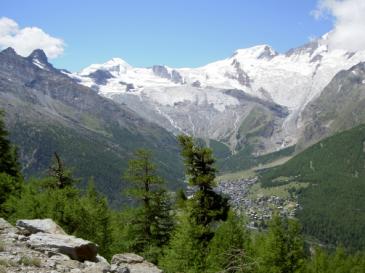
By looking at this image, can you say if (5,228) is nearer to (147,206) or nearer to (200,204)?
(147,206)

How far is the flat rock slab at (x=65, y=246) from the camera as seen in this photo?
2708 centimetres

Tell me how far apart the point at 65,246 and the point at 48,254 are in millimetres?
1208

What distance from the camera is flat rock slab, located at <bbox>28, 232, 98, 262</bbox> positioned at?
2708cm

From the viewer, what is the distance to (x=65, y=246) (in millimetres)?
27234

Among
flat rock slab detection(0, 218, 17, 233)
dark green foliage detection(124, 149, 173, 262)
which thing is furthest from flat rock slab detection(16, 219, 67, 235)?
dark green foliage detection(124, 149, 173, 262)

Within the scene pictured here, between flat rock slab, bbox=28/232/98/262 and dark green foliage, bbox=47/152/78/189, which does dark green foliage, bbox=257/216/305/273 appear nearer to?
dark green foliage, bbox=47/152/78/189

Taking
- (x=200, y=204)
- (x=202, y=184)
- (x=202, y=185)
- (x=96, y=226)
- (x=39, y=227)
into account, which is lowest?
(x=96, y=226)

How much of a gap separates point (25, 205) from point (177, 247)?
16.7 metres

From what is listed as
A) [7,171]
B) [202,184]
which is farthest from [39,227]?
[7,171]

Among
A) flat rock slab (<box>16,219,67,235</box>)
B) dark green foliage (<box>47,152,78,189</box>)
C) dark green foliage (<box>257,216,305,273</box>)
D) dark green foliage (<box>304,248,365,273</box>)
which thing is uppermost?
dark green foliage (<box>47,152,78,189</box>)

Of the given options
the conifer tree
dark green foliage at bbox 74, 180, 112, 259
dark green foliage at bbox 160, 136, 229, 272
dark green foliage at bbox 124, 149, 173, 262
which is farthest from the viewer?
dark green foliage at bbox 74, 180, 112, 259

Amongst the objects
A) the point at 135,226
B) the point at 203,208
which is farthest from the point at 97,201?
the point at 203,208

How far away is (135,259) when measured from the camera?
32.8 m

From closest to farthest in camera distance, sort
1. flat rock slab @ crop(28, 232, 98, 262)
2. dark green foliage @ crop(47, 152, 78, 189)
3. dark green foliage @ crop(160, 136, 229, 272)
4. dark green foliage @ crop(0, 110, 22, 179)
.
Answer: flat rock slab @ crop(28, 232, 98, 262) < dark green foliage @ crop(160, 136, 229, 272) < dark green foliage @ crop(47, 152, 78, 189) < dark green foliage @ crop(0, 110, 22, 179)
